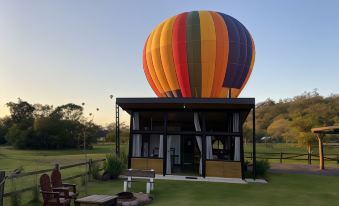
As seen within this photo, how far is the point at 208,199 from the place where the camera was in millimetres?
10875

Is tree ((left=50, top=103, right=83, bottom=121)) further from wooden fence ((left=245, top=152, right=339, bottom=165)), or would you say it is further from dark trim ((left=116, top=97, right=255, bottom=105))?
dark trim ((left=116, top=97, right=255, bottom=105))

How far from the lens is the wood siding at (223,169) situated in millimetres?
15453

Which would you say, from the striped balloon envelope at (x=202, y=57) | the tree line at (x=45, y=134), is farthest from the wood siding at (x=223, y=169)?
the tree line at (x=45, y=134)

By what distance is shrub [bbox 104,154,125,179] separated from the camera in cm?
1473

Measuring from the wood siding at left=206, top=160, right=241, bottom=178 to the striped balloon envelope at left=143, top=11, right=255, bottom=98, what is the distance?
637cm

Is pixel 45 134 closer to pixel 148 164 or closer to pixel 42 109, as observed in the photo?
pixel 42 109

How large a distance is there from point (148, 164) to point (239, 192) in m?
5.71

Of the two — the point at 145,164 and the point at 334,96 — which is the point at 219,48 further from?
the point at 334,96

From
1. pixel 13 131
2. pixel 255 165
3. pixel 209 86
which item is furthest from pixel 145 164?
pixel 13 131

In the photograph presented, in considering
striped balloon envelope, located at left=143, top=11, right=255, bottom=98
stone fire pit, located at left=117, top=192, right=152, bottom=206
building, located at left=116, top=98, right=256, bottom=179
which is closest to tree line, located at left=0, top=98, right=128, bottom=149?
striped balloon envelope, located at left=143, top=11, right=255, bottom=98

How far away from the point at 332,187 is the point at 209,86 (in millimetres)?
9464

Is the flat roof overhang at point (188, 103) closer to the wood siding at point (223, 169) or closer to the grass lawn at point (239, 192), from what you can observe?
the wood siding at point (223, 169)

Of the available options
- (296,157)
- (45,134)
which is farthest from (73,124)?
(296,157)

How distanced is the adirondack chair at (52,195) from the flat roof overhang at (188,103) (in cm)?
724
